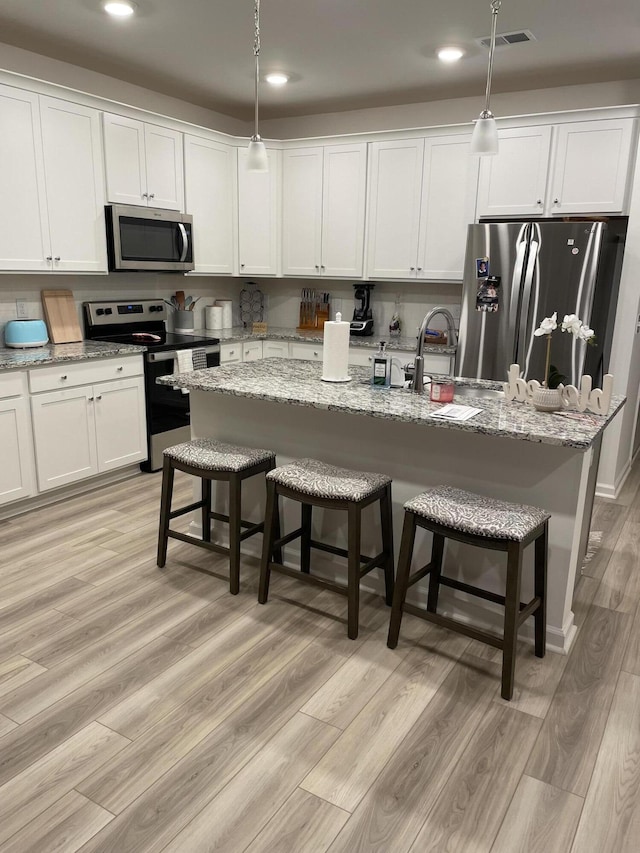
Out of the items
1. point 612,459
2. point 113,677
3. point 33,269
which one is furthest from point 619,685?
point 33,269

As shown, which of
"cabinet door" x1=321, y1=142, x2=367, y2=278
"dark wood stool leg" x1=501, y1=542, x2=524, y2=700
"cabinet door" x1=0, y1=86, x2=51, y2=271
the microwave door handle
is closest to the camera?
"dark wood stool leg" x1=501, y1=542, x2=524, y2=700

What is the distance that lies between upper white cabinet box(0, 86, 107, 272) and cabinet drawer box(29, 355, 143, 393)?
65 centimetres

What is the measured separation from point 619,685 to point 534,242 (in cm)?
273

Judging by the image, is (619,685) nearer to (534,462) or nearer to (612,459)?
(534,462)

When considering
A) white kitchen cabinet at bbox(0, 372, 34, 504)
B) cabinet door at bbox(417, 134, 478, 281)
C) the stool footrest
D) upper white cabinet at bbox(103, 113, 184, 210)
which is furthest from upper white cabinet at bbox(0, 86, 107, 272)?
the stool footrest

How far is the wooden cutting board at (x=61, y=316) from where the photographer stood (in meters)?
4.27

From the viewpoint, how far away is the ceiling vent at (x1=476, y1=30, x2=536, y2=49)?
3.52m

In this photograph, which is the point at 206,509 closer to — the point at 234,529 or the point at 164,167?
the point at 234,529

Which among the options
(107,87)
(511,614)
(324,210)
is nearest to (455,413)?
(511,614)

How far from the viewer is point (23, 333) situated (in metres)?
3.98

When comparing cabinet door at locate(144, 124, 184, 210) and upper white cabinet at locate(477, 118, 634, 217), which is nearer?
upper white cabinet at locate(477, 118, 634, 217)

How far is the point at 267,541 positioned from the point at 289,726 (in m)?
0.81

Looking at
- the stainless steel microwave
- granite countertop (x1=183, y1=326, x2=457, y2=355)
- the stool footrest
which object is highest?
the stainless steel microwave

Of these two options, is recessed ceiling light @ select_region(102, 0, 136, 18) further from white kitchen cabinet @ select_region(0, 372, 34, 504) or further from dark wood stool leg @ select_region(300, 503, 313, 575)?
dark wood stool leg @ select_region(300, 503, 313, 575)
